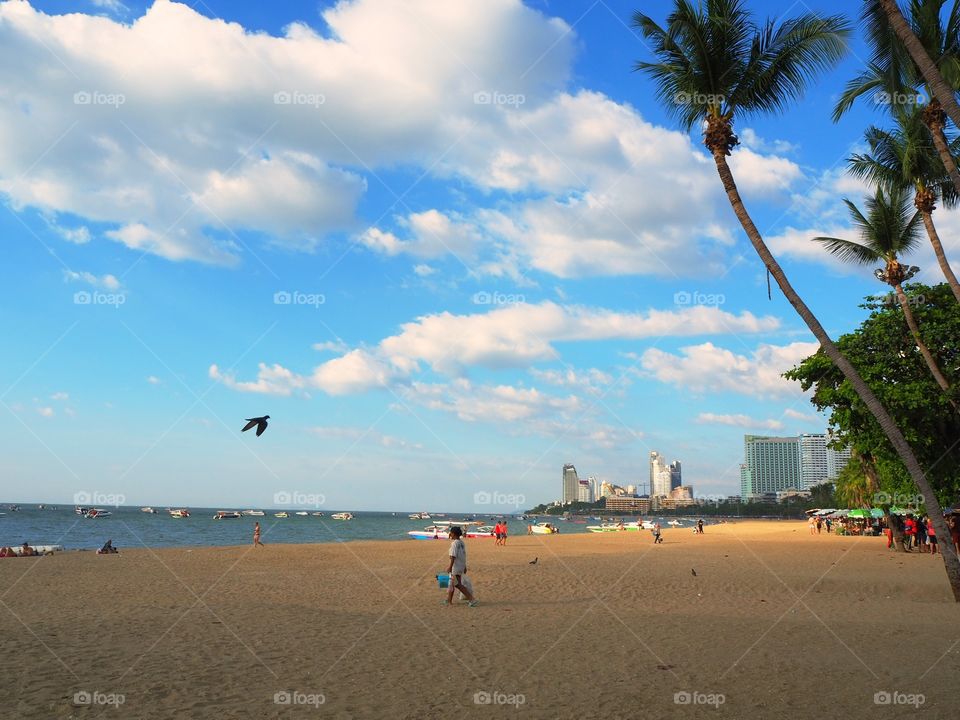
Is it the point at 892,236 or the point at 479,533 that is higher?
the point at 892,236

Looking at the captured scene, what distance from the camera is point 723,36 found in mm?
14992

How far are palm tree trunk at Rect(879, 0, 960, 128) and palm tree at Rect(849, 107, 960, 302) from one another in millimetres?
6347

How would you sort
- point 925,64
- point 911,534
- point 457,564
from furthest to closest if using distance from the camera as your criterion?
point 911,534
point 457,564
point 925,64

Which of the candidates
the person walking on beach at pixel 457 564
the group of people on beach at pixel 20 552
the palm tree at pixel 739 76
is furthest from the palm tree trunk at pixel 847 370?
the group of people on beach at pixel 20 552

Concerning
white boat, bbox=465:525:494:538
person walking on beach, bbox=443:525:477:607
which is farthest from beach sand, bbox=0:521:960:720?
white boat, bbox=465:525:494:538

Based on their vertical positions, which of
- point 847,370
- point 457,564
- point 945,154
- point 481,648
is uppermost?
point 945,154

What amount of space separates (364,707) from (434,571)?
15.9 metres

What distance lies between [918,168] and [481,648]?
16058mm

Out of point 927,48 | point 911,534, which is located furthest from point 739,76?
point 911,534

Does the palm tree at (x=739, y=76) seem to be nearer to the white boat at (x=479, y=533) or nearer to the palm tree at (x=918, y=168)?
the palm tree at (x=918, y=168)

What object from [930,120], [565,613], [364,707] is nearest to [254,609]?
[565,613]

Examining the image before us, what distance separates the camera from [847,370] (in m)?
14.3

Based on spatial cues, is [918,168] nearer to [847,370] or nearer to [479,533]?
[847,370]

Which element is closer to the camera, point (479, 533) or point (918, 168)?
point (918, 168)
